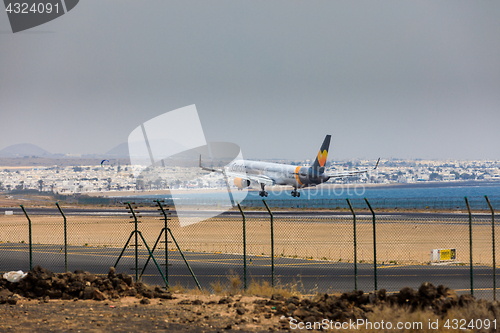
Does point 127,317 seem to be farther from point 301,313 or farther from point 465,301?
point 465,301

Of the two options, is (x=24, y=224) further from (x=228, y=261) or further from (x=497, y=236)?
(x=497, y=236)

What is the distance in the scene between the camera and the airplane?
7312 cm

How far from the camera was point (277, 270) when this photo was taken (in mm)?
24547

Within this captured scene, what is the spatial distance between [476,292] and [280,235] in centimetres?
2581

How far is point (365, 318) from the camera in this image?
13.1 meters

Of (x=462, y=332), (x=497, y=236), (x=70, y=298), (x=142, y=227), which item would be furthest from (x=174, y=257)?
(x=497, y=236)

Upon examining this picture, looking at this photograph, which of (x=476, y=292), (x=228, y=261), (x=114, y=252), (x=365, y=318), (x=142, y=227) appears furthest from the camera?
(x=142, y=227)

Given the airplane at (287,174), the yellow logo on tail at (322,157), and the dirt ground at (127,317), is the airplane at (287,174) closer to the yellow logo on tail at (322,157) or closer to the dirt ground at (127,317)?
the yellow logo on tail at (322,157)

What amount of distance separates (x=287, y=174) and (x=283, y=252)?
4429cm

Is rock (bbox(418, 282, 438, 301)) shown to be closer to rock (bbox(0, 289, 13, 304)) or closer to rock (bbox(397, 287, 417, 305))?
rock (bbox(397, 287, 417, 305))

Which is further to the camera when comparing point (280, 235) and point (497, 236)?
point (280, 235)

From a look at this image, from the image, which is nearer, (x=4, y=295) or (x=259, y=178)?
(x=4, y=295)

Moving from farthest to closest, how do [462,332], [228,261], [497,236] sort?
[497,236], [228,261], [462,332]

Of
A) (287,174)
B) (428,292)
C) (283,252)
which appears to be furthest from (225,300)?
(287,174)
